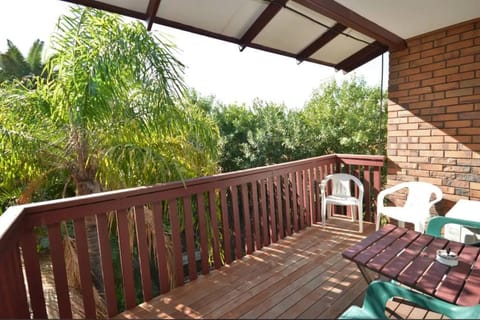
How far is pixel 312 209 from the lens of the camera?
13.4 ft

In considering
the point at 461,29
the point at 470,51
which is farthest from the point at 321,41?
the point at 470,51

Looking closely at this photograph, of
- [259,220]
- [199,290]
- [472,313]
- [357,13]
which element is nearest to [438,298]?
Result: [472,313]

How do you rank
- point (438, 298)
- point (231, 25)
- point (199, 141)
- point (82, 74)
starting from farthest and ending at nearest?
point (199, 141) → point (231, 25) → point (82, 74) → point (438, 298)

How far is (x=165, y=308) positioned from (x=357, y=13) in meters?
3.41

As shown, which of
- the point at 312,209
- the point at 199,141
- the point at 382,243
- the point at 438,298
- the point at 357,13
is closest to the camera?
the point at 438,298

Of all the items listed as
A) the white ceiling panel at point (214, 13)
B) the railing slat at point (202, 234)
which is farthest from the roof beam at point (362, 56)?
the railing slat at point (202, 234)

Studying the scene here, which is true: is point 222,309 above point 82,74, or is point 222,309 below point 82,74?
below

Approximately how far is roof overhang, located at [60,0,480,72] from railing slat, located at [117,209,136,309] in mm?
1947

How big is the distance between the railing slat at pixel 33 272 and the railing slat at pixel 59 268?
0.10m

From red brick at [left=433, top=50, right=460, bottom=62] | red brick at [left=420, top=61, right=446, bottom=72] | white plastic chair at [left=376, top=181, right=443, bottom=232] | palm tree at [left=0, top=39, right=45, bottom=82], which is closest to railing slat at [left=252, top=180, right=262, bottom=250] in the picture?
white plastic chair at [left=376, top=181, right=443, bottom=232]

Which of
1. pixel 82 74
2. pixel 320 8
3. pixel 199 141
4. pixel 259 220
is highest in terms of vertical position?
pixel 320 8

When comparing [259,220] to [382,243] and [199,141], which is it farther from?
[382,243]

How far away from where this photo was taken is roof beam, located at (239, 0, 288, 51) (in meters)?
2.87

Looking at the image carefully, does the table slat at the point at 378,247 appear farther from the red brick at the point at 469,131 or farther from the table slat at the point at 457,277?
the red brick at the point at 469,131
